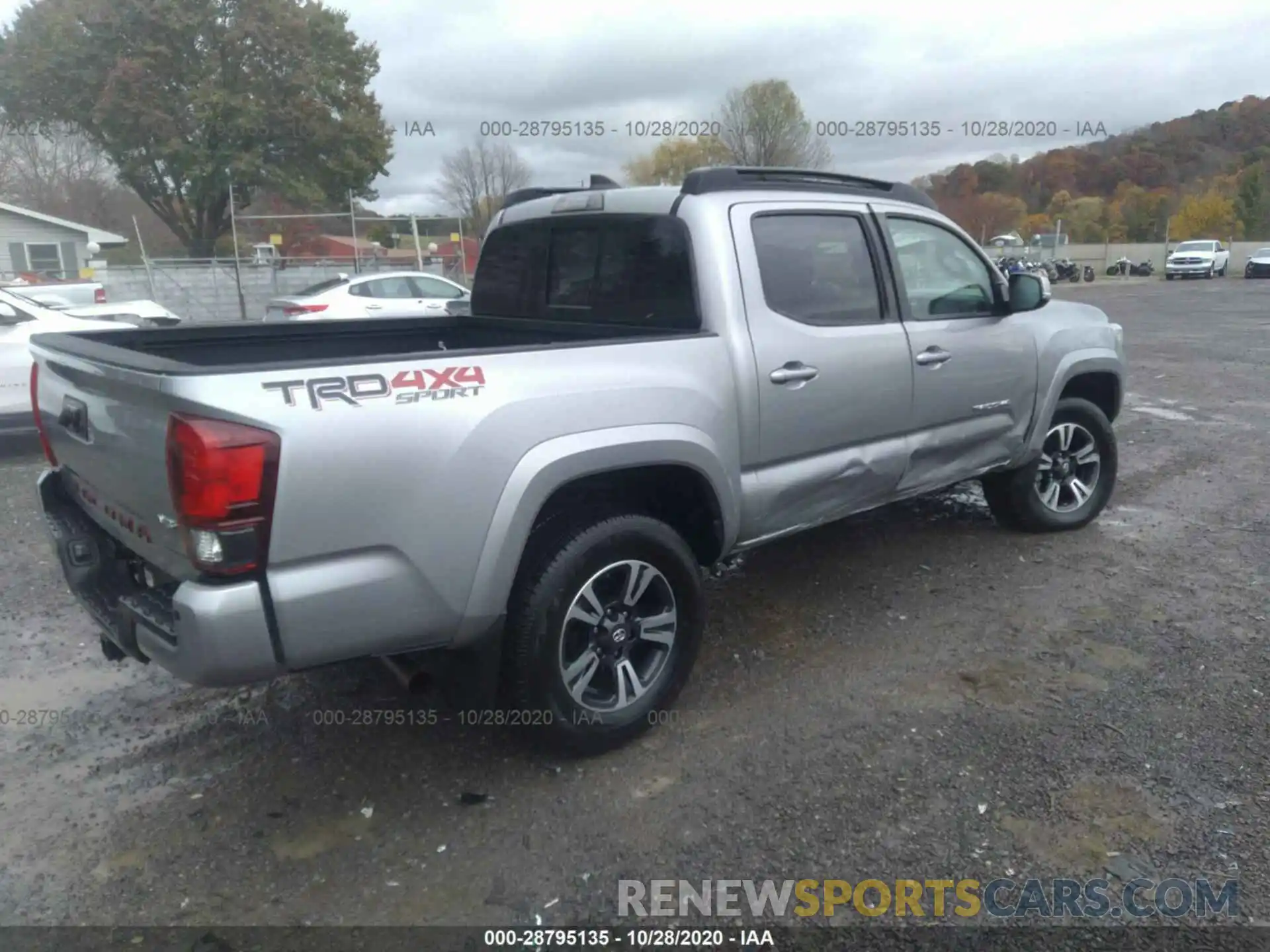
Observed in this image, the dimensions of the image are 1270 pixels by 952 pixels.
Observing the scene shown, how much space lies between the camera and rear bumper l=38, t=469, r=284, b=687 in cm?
249

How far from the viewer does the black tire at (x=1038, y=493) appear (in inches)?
209

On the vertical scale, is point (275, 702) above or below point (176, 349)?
below

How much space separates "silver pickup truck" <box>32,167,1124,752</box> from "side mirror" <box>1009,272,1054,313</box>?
2 centimetres

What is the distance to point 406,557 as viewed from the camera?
273cm

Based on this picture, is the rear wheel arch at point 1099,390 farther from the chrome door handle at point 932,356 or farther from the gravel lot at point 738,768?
the chrome door handle at point 932,356

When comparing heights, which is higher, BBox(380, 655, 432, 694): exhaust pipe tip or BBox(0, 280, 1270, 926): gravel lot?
BBox(380, 655, 432, 694): exhaust pipe tip

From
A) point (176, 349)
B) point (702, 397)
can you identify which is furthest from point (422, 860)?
point (176, 349)

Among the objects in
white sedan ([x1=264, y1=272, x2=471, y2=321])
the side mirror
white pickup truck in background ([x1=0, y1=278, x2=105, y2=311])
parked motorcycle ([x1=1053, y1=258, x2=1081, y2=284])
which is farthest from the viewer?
parked motorcycle ([x1=1053, y1=258, x2=1081, y2=284])

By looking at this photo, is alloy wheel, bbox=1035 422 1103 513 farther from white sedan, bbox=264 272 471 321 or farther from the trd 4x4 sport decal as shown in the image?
white sedan, bbox=264 272 471 321

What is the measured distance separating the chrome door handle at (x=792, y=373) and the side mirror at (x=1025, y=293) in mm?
1562

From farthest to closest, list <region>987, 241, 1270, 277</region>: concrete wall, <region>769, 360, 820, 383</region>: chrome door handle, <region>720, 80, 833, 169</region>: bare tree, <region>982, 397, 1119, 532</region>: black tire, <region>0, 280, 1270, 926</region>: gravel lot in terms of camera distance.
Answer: <region>987, 241, 1270, 277</region>: concrete wall
<region>720, 80, 833, 169</region>: bare tree
<region>982, 397, 1119, 532</region>: black tire
<region>769, 360, 820, 383</region>: chrome door handle
<region>0, 280, 1270, 926</region>: gravel lot

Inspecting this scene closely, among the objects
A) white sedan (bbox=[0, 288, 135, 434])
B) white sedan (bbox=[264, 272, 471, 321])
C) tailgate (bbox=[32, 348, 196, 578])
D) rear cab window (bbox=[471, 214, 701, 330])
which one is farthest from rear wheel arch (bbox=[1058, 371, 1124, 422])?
white sedan (bbox=[264, 272, 471, 321])

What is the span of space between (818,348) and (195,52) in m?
31.7

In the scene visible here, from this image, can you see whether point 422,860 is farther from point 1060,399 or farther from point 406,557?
point 1060,399
